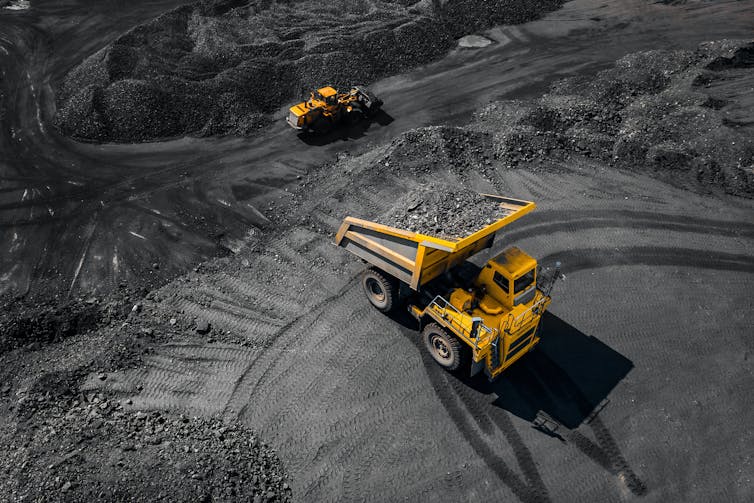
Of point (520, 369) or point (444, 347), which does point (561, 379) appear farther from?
point (444, 347)

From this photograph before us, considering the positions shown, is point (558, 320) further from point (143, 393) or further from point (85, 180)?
point (85, 180)

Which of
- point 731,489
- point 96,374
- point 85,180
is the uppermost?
point 85,180

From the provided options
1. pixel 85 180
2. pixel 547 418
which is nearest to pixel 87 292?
pixel 85 180

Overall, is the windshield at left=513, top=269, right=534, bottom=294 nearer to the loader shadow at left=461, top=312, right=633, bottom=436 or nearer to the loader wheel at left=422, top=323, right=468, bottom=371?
the loader wheel at left=422, top=323, right=468, bottom=371

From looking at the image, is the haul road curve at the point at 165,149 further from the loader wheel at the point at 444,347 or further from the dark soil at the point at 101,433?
the loader wheel at the point at 444,347

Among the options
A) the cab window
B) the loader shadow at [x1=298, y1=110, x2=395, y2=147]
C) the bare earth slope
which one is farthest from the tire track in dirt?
the loader shadow at [x1=298, y1=110, x2=395, y2=147]

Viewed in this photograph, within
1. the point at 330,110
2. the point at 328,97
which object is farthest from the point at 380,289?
the point at 328,97

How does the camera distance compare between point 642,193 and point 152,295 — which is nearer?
point 152,295
